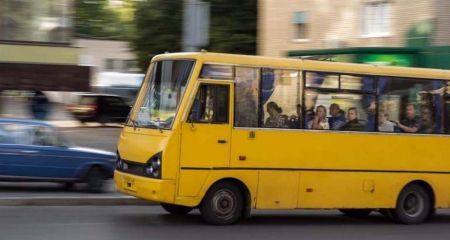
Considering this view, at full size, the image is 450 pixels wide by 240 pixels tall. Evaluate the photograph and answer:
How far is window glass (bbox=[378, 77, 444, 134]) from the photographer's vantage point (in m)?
12.0

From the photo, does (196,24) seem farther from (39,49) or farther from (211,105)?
(39,49)

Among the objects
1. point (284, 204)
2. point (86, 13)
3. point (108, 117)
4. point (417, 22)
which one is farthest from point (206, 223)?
point (86, 13)

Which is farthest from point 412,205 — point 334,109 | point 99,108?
point 99,108

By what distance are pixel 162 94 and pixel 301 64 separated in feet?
7.42

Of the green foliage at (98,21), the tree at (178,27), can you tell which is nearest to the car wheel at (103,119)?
the tree at (178,27)

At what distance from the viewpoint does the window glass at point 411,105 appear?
39.4ft

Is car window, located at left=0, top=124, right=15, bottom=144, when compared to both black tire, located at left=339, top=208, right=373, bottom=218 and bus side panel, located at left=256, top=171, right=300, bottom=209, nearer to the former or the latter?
bus side panel, located at left=256, top=171, right=300, bottom=209

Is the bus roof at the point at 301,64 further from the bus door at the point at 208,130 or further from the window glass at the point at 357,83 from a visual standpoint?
the bus door at the point at 208,130

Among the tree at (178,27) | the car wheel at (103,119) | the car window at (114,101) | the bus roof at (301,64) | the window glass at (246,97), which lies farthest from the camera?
the tree at (178,27)

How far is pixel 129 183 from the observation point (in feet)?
35.2

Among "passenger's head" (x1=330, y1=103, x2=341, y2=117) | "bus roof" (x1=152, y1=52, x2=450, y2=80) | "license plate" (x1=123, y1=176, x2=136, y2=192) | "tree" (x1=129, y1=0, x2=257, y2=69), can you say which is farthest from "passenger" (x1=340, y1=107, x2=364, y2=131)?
"tree" (x1=129, y1=0, x2=257, y2=69)

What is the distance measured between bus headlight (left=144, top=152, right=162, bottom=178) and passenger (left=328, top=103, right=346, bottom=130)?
2.94 meters

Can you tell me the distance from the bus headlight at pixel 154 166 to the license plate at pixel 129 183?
1.32 feet

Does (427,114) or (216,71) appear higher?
(216,71)
